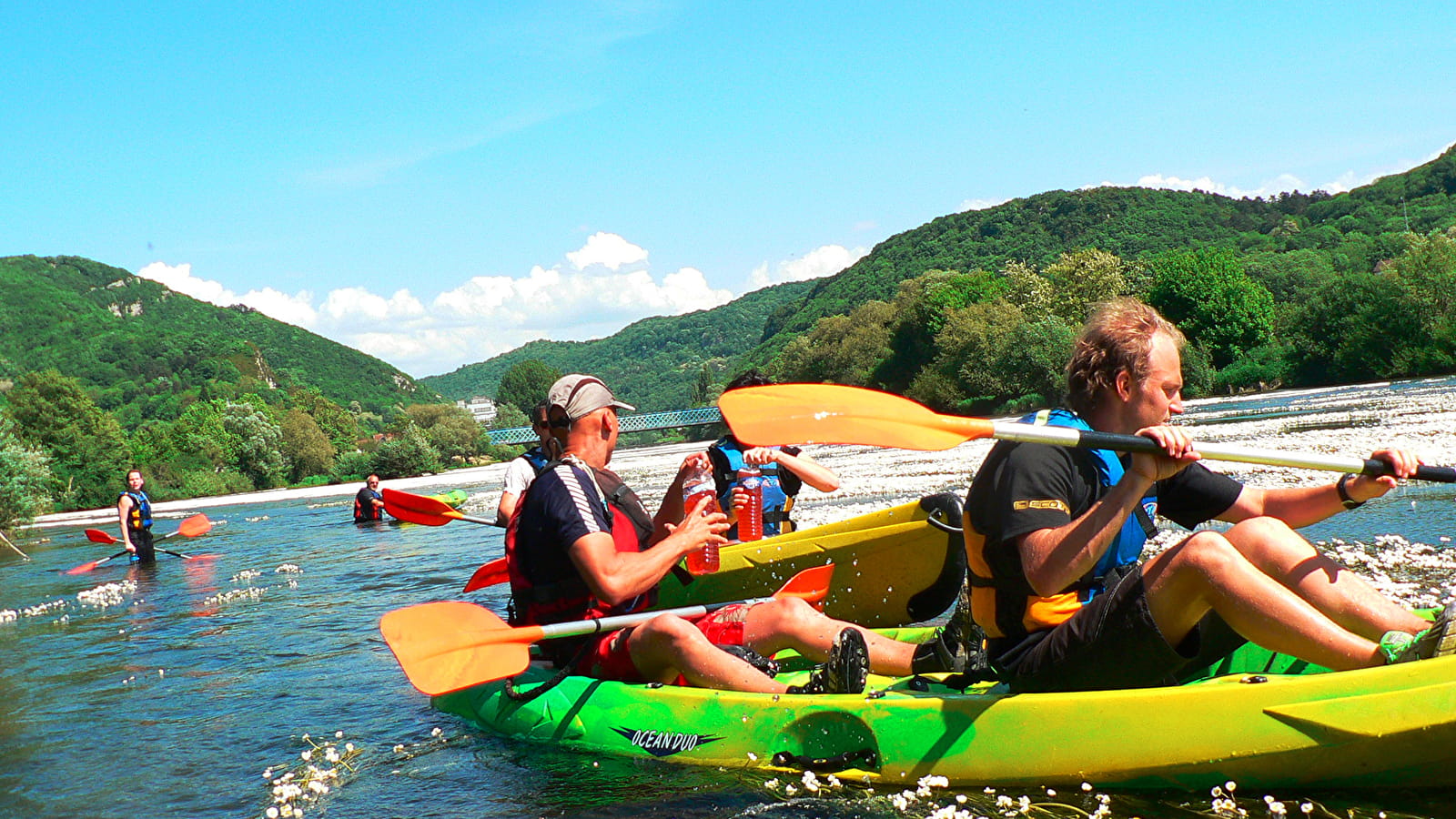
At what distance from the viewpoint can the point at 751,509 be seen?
23.0ft

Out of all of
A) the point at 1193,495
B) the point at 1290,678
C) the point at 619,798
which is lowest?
the point at 619,798

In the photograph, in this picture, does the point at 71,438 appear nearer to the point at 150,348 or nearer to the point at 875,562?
the point at 875,562

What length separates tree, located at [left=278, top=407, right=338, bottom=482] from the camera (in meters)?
64.9

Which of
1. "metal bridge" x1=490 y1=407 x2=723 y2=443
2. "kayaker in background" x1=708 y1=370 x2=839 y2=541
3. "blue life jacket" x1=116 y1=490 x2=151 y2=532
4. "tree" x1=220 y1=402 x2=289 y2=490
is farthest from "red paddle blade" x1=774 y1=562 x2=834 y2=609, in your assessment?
"metal bridge" x1=490 y1=407 x2=723 y2=443

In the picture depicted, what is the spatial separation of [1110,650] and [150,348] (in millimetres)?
128741

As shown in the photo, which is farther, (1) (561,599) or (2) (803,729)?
(1) (561,599)

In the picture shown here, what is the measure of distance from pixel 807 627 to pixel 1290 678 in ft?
6.62

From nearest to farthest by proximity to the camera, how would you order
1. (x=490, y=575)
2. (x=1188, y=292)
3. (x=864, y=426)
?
(x=864, y=426) < (x=490, y=575) < (x=1188, y=292)

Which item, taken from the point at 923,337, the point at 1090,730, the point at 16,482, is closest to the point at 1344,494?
the point at 1090,730

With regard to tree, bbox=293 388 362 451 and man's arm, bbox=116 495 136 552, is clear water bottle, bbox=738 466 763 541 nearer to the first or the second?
man's arm, bbox=116 495 136 552

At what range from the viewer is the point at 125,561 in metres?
18.7

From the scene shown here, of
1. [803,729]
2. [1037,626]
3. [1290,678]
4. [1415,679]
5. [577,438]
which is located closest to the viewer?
[1415,679]

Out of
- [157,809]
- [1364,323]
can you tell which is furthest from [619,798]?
[1364,323]

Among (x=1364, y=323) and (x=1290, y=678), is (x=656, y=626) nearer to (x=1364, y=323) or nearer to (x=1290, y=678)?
(x=1290, y=678)
